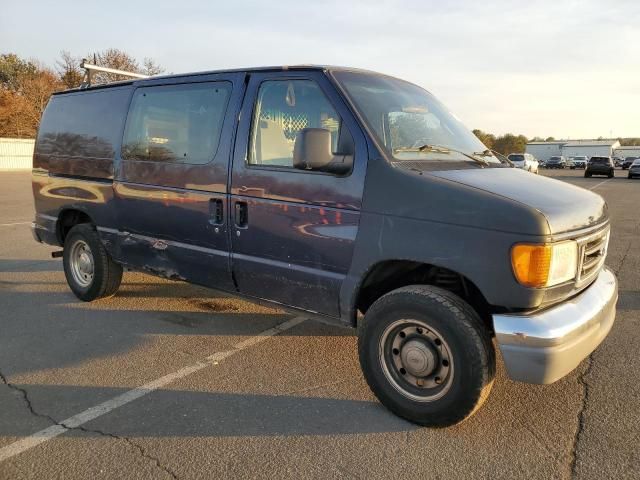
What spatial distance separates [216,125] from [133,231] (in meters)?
1.43

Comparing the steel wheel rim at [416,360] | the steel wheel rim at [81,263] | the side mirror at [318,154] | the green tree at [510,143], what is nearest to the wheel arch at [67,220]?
the steel wheel rim at [81,263]

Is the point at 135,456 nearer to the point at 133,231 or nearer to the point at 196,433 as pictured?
the point at 196,433

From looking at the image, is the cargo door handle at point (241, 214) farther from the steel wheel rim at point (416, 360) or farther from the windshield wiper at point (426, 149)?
the steel wheel rim at point (416, 360)

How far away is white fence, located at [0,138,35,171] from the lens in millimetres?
31225

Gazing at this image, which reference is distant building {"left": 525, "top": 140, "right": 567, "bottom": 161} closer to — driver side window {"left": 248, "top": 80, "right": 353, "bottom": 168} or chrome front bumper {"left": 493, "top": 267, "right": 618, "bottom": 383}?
driver side window {"left": 248, "top": 80, "right": 353, "bottom": 168}

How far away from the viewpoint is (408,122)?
3.59 metres

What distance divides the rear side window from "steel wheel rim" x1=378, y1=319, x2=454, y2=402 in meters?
1.97

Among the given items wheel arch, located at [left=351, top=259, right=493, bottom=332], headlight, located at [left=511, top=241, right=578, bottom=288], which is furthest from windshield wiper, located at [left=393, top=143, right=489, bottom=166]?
headlight, located at [left=511, top=241, right=578, bottom=288]

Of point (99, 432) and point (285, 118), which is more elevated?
point (285, 118)

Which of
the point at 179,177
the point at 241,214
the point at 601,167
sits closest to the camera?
the point at 241,214

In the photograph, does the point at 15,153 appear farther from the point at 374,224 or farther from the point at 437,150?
the point at 374,224

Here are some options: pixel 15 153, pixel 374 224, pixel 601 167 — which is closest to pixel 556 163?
pixel 601 167

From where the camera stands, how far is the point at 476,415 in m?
3.09

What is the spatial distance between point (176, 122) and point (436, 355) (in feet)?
9.36
